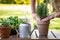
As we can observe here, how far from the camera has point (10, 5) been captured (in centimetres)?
433

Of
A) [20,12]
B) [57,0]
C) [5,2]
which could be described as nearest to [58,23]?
[20,12]

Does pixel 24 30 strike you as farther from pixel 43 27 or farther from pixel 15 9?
pixel 15 9

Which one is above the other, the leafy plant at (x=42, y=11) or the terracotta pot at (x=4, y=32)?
the leafy plant at (x=42, y=11)

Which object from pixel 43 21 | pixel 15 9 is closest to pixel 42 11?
pixel 43 21

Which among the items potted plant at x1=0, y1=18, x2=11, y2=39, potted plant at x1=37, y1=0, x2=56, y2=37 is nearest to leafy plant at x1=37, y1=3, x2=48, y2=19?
potted plant at x1=37, y1=0, x2=56, y2=37

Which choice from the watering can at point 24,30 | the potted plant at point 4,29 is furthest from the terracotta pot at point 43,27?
the potted plant at point 4,29

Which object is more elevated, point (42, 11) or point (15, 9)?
point (42, 11)

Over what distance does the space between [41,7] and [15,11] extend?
113 inches

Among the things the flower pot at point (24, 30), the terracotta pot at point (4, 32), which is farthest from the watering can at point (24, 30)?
the terracotta pot at point (4, 32)

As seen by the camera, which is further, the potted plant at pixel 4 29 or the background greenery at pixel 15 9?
the background greenery at pixel 15 9

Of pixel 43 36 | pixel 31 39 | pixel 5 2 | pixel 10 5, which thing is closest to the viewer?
pixel 31 39

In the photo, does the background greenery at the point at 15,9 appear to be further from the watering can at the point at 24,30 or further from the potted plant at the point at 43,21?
the watering can at the point at 24,30

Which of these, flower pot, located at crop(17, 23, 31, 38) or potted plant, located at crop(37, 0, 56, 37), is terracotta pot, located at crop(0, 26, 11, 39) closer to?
flower pot, located at crop(17, 23, 31, 38)

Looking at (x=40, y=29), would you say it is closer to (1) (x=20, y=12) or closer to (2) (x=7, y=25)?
(2) (x=7, y=25)
